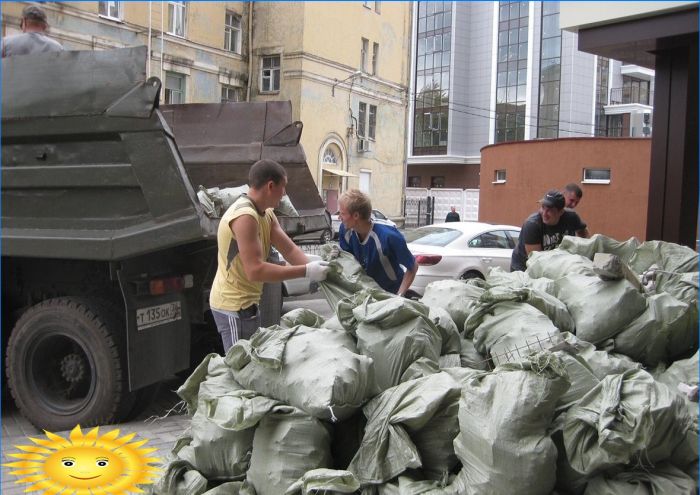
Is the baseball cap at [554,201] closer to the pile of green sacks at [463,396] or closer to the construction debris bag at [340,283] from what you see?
the pile of green sacks at [463,396]

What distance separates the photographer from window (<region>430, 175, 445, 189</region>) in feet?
157

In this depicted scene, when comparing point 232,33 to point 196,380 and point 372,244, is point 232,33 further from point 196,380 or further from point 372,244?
point 196,380

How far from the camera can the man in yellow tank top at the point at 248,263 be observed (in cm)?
355

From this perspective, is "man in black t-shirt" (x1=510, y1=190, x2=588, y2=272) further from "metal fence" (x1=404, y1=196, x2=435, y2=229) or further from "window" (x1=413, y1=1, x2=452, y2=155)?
"window" (x1=413, y1=1, x2=452, y2=155)

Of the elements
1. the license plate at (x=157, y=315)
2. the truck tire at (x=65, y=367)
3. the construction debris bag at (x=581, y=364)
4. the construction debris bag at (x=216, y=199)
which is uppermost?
the construction debris bag at (x=216, y=199)

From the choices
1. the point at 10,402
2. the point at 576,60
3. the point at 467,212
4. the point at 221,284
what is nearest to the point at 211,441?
the point at 221,284

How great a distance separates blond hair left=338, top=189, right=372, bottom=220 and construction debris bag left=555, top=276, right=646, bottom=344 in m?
1.39

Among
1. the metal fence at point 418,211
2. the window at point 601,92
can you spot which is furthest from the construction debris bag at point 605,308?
the window at point 601,92

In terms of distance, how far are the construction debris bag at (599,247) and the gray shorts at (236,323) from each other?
1872 millimetres

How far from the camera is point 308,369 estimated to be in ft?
8.68

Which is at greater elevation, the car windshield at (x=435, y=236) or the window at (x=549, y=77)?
the window at (x=549, y=77)

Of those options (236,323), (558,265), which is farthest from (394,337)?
(558,265)

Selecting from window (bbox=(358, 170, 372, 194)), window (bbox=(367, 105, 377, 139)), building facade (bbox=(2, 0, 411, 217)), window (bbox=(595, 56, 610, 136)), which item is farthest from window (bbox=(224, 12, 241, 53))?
window (bbox=(595, 56, 610, 136))

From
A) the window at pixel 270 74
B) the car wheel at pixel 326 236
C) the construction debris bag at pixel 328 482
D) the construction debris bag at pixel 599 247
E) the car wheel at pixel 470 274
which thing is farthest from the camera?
the window at pixel 270 74
